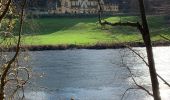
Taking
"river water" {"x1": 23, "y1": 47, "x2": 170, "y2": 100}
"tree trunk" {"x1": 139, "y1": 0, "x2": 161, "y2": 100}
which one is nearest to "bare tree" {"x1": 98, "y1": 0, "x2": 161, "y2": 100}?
"tree trunk" {"x1": 139, "y1": 0, "x2": 161, "y2": 100}

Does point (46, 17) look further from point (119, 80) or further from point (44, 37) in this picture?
point (119, 80)

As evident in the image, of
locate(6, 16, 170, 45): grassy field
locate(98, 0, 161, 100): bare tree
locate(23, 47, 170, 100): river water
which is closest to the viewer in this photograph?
locate(98, 0, 161, 100): bare tree

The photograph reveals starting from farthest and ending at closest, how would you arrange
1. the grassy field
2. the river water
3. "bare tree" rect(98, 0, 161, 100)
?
the grassy field, the river water, "bare tree" rect(98, 0, 161, 100)

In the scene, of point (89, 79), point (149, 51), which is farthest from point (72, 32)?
point (149, 51)

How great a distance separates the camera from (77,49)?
263 ft

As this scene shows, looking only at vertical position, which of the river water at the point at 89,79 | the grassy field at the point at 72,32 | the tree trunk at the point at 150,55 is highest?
the tree trunk at the point at 150,55

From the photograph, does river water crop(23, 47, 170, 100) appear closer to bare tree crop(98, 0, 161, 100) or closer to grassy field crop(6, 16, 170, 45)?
bare tree crop(98, 0, 161, 100)

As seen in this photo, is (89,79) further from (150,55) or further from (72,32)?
(72,32)

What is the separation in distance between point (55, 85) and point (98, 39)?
4647 centimetres

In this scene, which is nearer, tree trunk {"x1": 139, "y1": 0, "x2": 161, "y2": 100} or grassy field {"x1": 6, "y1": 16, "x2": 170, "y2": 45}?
tree trunk {"x1": 139, "y1": 0, "x2": 161, "y2": 100}

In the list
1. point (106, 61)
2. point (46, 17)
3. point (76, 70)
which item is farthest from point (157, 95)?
point (46, 17)

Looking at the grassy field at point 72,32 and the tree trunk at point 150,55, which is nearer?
the tree trunk at point 150,55

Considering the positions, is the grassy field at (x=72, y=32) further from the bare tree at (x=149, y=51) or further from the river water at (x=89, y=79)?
the bare tree at (x=149, y=51)

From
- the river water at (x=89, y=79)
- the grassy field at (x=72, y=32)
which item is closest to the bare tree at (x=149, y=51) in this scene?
the river water at (x=89, y=79)
